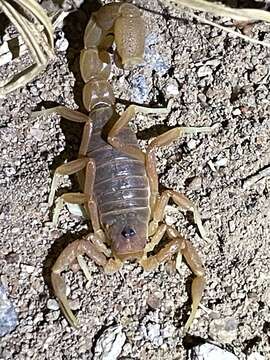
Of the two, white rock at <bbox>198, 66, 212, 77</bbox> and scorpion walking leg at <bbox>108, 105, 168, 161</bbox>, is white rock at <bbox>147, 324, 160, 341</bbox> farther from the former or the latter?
white rock at <bbox>198, 66, 212, 77</bbox>

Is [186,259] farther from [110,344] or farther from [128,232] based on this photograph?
[110,344]

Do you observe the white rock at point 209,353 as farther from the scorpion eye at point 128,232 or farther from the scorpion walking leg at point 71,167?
the scorpion walking leg at point 71,167

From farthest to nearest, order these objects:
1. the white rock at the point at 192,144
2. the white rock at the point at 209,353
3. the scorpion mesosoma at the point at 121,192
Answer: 1. the white rock at the point at 192,144
2. the scorpion mesosoma at the point at 121,192
3. the white rock at the point at 209,353

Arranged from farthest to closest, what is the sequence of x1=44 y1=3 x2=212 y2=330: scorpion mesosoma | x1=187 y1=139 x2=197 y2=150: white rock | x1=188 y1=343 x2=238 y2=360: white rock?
1. x1=187 y1=139 x2=197 y2=150: white rock
2. x1=44 y1=3 x2=212 y2=330: scorpion mesosoma
3. x1=188 y1=343 x2=238 y2=360: white rock

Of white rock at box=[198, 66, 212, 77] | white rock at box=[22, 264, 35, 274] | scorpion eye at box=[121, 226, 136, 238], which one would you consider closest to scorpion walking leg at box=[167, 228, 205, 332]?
scorpion eye at box=[121, 226, 136, 238]

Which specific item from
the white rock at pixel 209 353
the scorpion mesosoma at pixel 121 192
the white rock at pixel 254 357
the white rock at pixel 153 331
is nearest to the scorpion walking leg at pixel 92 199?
the scorpion mesosoma at pixel 121 192

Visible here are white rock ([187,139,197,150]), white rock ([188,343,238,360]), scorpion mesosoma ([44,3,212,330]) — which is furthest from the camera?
white rock ([187,139,197,150])

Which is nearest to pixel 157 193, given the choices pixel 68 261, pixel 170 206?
pixel 170 206
